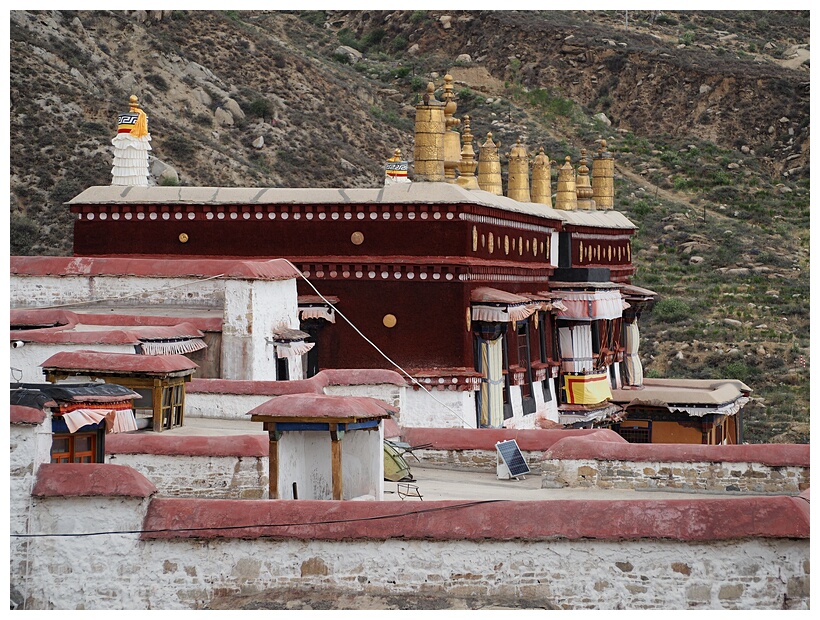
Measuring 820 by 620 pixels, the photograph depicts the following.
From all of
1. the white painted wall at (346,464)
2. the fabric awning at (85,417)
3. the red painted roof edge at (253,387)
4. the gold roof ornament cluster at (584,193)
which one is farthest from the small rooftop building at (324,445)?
the gold roof ornament cluster at (584,193)

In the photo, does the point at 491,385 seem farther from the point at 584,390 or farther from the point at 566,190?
the point at 566,190

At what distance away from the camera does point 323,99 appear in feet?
244

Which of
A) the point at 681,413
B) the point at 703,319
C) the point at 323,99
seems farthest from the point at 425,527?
the point at 323,99

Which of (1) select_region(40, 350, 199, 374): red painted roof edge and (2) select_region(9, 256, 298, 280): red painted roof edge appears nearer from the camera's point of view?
(1) select_region(40, 350, 199, 374): red painted roof edge

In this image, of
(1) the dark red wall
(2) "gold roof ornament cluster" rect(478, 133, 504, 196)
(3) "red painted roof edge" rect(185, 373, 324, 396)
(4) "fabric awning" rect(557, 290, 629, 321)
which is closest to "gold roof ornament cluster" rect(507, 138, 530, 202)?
(2) "gold roof ornament cluster" rect(478, 133, 504, 196)

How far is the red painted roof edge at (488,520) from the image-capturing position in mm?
15383

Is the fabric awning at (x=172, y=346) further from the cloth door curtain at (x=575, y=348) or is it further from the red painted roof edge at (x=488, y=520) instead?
the cloth door curtain at (x=575, y=348)

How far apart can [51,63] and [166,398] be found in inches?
1617

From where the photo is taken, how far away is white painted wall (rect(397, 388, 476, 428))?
29.2 meters

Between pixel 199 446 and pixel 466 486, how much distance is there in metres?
4.08

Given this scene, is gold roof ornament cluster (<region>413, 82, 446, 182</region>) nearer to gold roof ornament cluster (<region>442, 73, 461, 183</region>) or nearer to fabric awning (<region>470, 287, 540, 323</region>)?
gold roof ornament cluster (<region>442, 73, 461, 183</region>)

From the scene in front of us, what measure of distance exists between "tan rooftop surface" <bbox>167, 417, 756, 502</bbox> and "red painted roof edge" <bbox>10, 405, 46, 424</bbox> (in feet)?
17.5

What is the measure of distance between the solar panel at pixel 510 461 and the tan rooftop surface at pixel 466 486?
12 cm

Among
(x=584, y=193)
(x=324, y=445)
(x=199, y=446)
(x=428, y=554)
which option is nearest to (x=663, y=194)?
(x=584, y=193)
